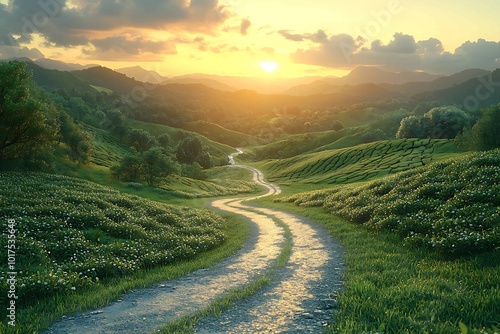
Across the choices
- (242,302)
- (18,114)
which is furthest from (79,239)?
(18,114)

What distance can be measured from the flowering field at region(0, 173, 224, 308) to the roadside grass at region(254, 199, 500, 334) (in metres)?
9.42

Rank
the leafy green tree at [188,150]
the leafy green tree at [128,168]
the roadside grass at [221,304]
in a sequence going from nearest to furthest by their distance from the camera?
the roadside grass at [221,304]
the leafy green tree at [128,168]
the leafy green tree at [188,150]

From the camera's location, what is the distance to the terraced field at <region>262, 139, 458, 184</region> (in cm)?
8244

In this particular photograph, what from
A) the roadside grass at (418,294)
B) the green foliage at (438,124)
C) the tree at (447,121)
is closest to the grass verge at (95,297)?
the roadside grass at (418,294)

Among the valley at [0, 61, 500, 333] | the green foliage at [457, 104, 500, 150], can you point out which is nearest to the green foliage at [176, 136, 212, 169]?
the green foliage at [457, 104, 500, 150]

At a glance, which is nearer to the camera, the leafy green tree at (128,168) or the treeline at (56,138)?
the treeline at (56,138)

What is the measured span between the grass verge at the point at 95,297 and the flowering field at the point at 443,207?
1001 centimetres

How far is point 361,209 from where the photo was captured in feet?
80.7

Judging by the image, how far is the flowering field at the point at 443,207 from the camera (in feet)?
45.8

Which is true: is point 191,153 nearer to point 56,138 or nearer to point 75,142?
point 75,142

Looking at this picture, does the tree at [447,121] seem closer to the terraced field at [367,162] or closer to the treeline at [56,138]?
the terraced field at [367,162]

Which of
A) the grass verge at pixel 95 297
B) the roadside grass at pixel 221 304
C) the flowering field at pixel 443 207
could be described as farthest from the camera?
the flowering field at pixel 443 207

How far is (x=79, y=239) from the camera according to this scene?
54.9ft

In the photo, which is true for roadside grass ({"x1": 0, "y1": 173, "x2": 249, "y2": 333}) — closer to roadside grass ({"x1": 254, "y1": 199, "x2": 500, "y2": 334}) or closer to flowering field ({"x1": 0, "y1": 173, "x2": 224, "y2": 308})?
flowering field ({"x1": 0, "y1": 173, "x2": 224, "y2": 308})
